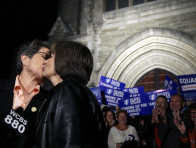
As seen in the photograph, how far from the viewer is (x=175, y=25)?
6539mm

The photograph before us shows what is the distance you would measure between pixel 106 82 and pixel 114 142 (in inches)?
116

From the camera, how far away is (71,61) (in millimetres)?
1159

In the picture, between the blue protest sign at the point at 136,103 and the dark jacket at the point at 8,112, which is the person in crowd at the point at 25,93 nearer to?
the dark jacket at the point at 8,112

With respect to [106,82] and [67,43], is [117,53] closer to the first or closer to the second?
[106,82]

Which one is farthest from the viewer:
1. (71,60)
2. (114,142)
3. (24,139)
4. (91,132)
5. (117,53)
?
(117,53)

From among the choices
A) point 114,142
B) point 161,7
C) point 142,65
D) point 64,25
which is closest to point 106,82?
point 142,65

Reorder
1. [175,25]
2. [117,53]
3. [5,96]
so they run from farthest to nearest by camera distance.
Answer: [117,53] < [175,25] < [5,96]

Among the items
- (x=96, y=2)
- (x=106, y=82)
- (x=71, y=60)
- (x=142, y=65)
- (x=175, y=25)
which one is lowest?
(x=71, y=60)

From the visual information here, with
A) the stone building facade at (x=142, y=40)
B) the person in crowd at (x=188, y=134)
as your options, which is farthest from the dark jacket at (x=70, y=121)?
the stone building facade at (x=142, y=40)

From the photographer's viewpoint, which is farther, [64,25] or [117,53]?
[64,25]

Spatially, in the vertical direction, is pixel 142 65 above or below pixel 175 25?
below

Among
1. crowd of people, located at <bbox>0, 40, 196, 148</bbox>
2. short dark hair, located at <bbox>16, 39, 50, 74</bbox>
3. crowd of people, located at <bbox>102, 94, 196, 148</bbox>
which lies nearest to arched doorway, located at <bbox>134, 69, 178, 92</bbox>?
crowd of people, located at <bbox>102, 94, 196, 148</bbox>

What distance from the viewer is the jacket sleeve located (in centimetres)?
85

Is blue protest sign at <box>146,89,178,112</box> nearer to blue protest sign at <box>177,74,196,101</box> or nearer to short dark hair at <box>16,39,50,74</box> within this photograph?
blue protest sign at <box>177,74,196,101</box>
